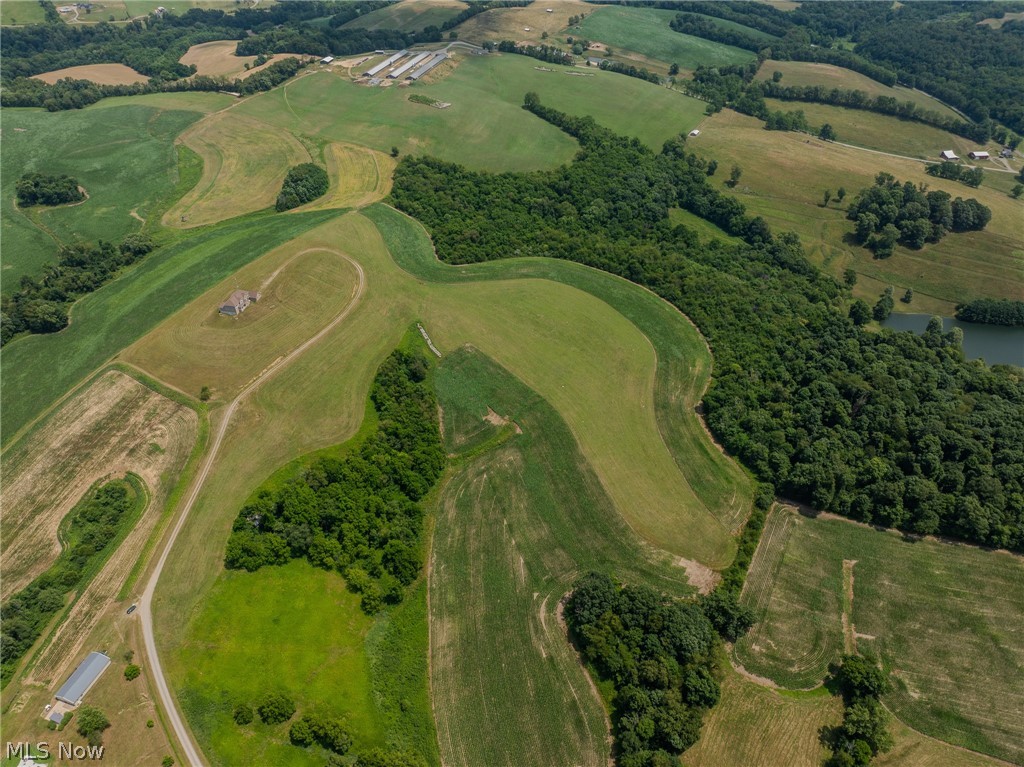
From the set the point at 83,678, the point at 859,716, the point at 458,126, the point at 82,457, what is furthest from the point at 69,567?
the point at 458,126

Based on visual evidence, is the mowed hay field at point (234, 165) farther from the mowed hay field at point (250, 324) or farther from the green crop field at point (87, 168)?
the mowed hay field at point (250, 324)

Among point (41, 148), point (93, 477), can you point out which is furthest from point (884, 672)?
point (41, 148)

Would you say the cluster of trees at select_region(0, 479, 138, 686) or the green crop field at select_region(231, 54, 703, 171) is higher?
the green crop field at select_region(231, 54, 703, 171)

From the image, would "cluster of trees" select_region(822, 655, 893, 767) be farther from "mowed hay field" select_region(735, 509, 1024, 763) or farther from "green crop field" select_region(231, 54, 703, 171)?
"green crop field" select_region(231, 54, 703, 171)

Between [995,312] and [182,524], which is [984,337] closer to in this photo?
[995,312]

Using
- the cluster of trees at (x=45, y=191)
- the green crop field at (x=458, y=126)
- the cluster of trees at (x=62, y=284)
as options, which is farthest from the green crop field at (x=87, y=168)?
the green crop field at (x=458, y=126)

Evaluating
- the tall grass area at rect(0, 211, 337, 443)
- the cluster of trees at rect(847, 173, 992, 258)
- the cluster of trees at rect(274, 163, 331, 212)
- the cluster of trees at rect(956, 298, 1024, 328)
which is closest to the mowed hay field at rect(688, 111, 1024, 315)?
the cluster of trees at rect(847, 173, 992, 258)

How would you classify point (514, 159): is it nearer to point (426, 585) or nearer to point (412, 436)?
point (412, 436)
